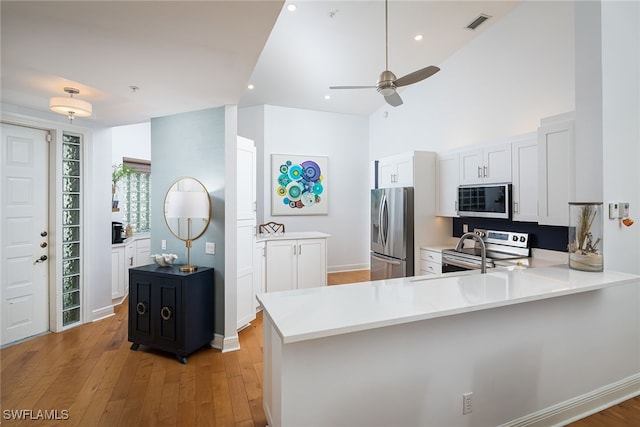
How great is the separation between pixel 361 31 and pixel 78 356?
4.64 metres

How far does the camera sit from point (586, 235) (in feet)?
7.25

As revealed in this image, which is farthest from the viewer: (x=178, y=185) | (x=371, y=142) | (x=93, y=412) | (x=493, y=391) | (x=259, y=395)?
(x=371, y=142)

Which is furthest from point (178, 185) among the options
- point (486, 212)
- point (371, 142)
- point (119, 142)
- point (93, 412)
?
point (371, 142)

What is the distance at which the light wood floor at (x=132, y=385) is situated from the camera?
2.07 m

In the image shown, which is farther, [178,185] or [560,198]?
[178,185]

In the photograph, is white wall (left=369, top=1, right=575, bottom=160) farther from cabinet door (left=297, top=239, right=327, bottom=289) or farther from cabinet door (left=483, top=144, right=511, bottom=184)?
cabinet door (left=297, top=239, right=327, bottom=289)

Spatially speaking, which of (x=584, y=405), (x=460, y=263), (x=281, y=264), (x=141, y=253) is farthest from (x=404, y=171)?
(x=141, y=253)

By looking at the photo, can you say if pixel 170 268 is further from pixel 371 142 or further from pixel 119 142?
pixel 371 142

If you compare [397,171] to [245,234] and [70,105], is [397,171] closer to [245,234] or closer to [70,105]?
[245,234]

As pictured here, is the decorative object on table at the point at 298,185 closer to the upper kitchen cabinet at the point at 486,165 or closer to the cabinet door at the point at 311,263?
the cabinet door at the point at 311,263

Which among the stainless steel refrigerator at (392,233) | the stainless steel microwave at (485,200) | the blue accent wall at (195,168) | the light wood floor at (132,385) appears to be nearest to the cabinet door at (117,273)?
the light wood floor at (132,385)

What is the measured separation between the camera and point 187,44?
6.39ft

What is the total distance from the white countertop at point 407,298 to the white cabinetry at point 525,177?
1110 mm
